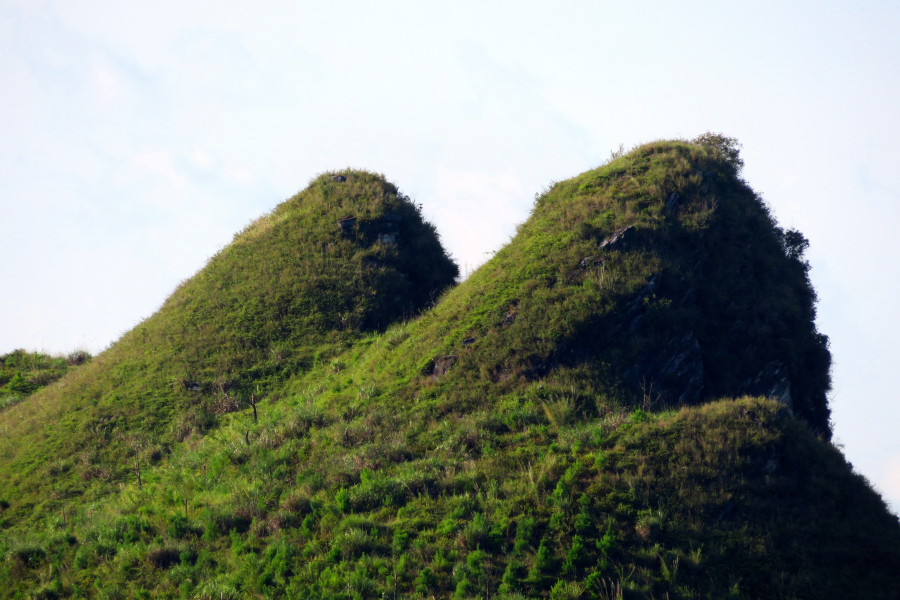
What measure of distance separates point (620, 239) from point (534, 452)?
34.4 feet

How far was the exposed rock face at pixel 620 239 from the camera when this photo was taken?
22.0 metres

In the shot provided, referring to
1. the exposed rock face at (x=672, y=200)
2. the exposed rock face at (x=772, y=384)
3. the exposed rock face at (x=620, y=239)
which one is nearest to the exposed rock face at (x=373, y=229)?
the exposed rock face at (x=620, y=239)

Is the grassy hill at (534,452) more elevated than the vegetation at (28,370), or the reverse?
the vegetation at (28,370)

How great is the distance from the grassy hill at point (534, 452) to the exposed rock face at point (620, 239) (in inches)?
5.1

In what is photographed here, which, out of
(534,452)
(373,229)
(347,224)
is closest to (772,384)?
(534,452)

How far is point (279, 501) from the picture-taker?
A: 557 inches

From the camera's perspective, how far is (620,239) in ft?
72.8

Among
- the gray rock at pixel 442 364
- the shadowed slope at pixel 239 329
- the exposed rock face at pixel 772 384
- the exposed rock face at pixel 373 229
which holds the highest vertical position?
the exposed rock face at pixel 373 229

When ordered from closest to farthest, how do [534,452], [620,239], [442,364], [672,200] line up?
1. [534,452]
2. [442,364]
3. [620,239]
4. [672,200]

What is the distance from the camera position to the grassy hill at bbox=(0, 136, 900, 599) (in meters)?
11.7

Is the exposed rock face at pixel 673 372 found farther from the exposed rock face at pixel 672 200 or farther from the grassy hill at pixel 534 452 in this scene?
the exposed rock face at pixel 672 200

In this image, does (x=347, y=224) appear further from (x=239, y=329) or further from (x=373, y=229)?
(x=239, y=329)

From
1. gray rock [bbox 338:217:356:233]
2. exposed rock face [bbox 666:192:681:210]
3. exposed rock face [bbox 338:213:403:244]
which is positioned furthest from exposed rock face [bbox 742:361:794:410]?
gray rock [bbox 338:217:356:233]

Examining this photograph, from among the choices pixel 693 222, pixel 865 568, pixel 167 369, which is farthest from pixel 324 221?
pixel 865 568
